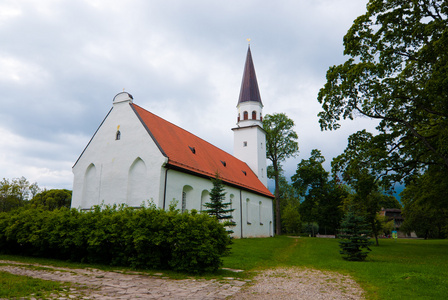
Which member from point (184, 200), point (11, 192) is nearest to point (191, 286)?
point (184, 200)

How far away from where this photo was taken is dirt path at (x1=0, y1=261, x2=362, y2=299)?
19.5ft

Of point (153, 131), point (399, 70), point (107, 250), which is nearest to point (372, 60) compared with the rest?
point (399, 70)

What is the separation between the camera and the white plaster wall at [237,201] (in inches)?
701

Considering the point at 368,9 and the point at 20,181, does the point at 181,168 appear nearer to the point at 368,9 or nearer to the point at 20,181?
the point at 368,9

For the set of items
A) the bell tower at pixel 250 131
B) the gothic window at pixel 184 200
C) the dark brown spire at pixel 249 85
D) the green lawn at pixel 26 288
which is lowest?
the green lawn at pixel 26 288

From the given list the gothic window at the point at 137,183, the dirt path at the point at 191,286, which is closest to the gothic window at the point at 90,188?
the gothic window at the point at 137,183

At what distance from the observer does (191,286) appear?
688 centimetres

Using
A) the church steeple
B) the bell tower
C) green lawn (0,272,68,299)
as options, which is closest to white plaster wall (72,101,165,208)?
green lawn (0,272,68,299)

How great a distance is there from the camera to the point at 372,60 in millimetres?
14273

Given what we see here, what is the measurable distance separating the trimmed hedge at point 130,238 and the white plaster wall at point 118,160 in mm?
6075

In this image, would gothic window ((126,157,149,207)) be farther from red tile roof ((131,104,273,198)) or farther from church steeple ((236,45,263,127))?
church steeple ((236,45,263,127))

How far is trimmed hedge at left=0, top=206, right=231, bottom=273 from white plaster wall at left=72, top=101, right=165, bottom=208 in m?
6.08

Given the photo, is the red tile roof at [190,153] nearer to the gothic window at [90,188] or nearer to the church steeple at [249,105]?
the gothic window at [90,188]

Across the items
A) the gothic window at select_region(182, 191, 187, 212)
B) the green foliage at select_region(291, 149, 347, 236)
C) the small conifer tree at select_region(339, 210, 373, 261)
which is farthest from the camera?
the green foliage at select_region(291, 149, 347, 236)
